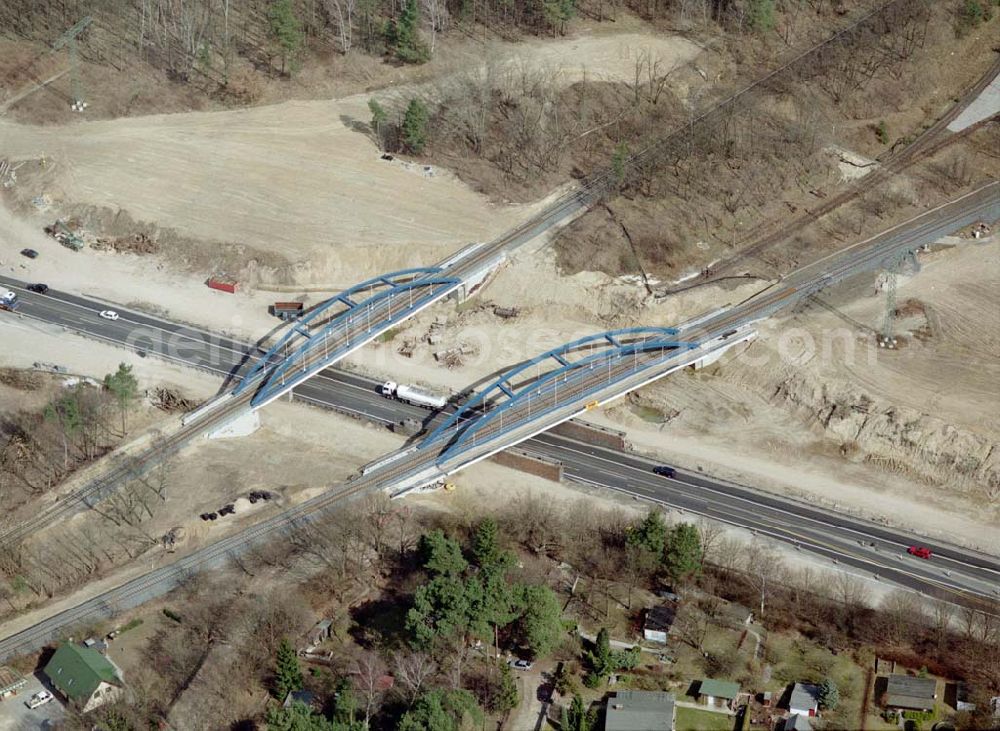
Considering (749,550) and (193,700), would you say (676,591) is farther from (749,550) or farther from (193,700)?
(193,700)

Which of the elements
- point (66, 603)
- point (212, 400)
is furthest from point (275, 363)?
point (66, 603)

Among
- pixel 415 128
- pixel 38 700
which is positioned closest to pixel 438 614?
pixel 38 700

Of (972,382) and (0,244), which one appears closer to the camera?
(972,382)

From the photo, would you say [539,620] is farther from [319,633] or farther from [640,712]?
[319,633]

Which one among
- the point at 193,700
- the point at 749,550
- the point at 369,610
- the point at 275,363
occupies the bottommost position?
the point at 193,700

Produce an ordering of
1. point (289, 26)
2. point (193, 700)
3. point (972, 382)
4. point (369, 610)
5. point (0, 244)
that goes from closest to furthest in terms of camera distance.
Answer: point (193, 700) < point (369, 610) < point (972, 382) < point (0, 244) < point (289, 26)

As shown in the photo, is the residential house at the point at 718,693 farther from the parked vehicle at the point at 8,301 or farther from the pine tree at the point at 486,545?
the parked vehicle at the point at 8,301

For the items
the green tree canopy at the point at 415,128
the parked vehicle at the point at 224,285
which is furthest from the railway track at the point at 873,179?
the parked vehicle at the point at 224,285

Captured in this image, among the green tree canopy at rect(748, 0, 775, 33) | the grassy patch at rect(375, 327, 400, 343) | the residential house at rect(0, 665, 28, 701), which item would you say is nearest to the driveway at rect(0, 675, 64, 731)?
the residential house at rect(0, 665, 28, 701)
